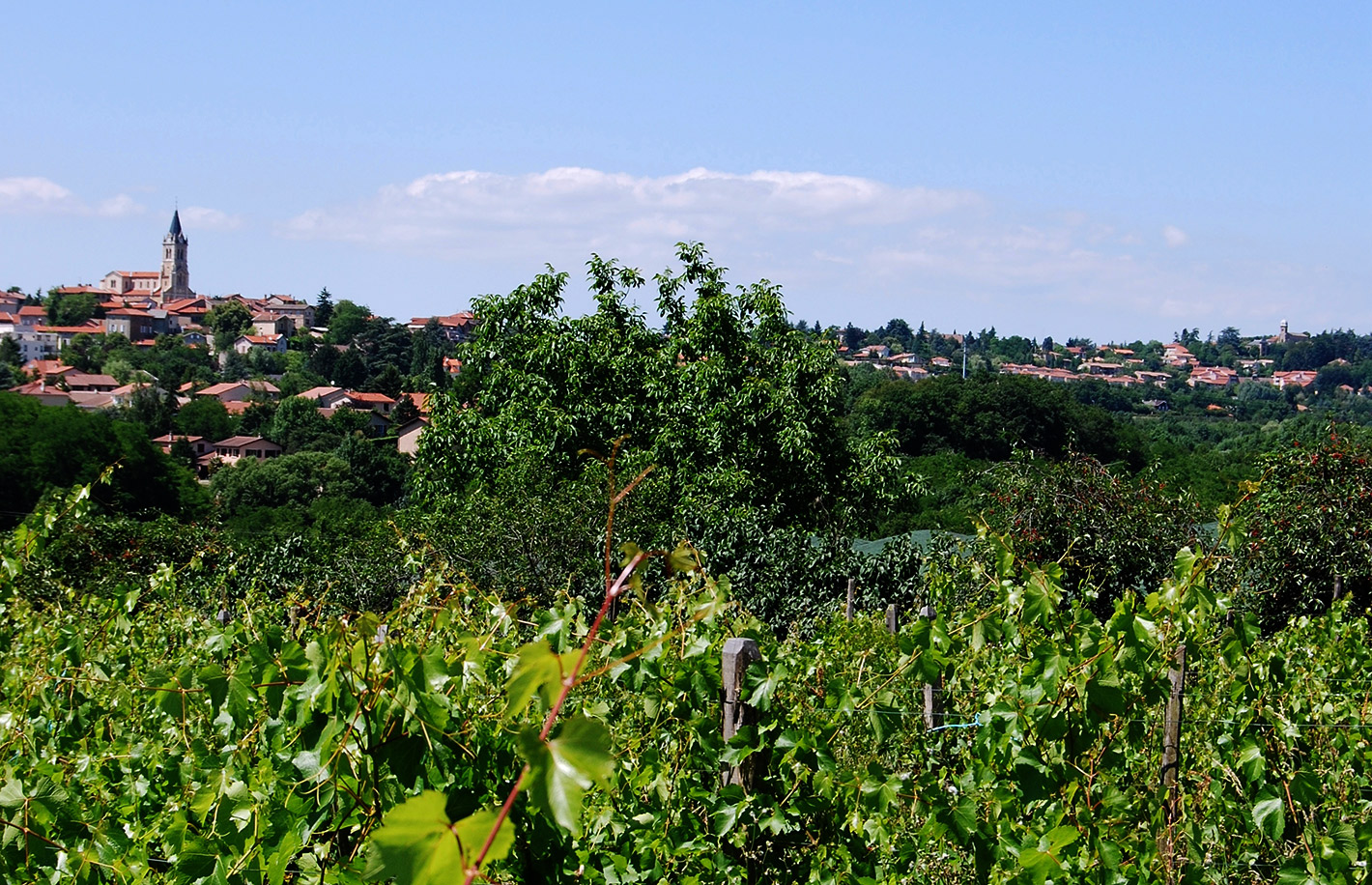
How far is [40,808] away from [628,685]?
3.59 feet

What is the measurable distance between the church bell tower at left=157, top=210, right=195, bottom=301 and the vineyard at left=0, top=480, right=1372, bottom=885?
137212mm

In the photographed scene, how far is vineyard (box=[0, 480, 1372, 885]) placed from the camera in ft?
6.09

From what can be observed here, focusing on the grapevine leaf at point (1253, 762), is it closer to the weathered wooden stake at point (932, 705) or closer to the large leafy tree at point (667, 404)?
the weathered wooden stake at point (932, 705)

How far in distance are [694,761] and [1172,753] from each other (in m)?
1.12

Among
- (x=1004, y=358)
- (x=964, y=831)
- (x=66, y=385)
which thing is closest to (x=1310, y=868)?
(x=964, y=831)

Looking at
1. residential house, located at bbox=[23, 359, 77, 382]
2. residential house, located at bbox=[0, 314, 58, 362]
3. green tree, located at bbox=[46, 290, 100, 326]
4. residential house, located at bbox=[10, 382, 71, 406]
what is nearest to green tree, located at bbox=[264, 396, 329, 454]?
residential house, located at bbox=[10, 382, 71, 406]

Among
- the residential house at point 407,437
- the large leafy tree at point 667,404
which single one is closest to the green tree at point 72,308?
the residential house at point 407,437

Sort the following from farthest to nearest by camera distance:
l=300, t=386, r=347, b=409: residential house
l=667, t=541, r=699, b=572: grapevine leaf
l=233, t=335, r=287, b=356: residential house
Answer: l=233, t=335, r=287, b=356: residential house < l=300, t=386, r=347, b=409: residential house < l=667, t=541, r=699, b=572: grapevine leaf

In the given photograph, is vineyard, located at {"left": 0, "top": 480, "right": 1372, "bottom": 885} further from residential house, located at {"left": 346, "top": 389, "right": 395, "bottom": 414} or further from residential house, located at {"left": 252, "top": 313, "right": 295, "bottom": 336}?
residential house, located at {"left": 252, "top": 313, "right": 295, "bottom": 336}

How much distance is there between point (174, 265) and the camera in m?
128

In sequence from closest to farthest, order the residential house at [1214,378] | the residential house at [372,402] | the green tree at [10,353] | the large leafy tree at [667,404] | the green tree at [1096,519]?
the green tree at [1096,519] < the large leafy tree at [667,404] < the residential house at [372,402] < the green tree at [10,353] < the residential house at [1214,378]

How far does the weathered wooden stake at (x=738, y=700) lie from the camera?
7.61ft

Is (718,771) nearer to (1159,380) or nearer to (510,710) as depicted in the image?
(510,710)

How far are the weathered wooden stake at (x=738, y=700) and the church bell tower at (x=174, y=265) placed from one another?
138m
